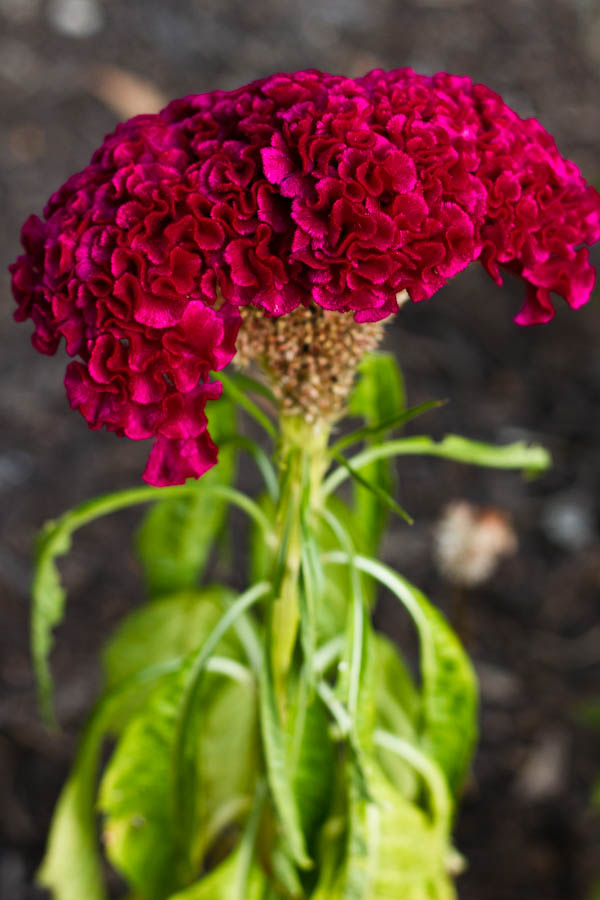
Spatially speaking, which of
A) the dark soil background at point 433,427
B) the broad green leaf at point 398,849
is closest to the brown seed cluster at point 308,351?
the broad green leaf at point 398,849

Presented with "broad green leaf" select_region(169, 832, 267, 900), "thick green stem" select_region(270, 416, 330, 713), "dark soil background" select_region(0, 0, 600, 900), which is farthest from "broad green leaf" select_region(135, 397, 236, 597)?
"dark soil background" select_region(0, 0, 600, 900)

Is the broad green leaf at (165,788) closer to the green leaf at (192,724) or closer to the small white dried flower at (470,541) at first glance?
the green leaf at (192,724)

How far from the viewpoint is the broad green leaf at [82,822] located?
1.10 meters

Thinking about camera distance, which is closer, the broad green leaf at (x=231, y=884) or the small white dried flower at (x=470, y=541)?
the broad green leaf at (x=231, y=884)

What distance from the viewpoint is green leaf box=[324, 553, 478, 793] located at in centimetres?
98

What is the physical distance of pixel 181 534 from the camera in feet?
4.17

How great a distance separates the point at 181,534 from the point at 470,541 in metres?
0.58

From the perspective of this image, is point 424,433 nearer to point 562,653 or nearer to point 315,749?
point 562,653

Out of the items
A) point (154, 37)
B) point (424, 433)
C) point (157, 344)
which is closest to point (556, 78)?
point (154, 37)

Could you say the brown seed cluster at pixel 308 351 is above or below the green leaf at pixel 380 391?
above

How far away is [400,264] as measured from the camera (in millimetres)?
646

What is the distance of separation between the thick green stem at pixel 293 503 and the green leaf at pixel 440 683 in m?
0.09

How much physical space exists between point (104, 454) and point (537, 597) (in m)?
1.19

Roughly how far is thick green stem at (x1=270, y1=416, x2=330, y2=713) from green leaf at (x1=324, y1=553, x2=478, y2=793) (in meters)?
0.09
